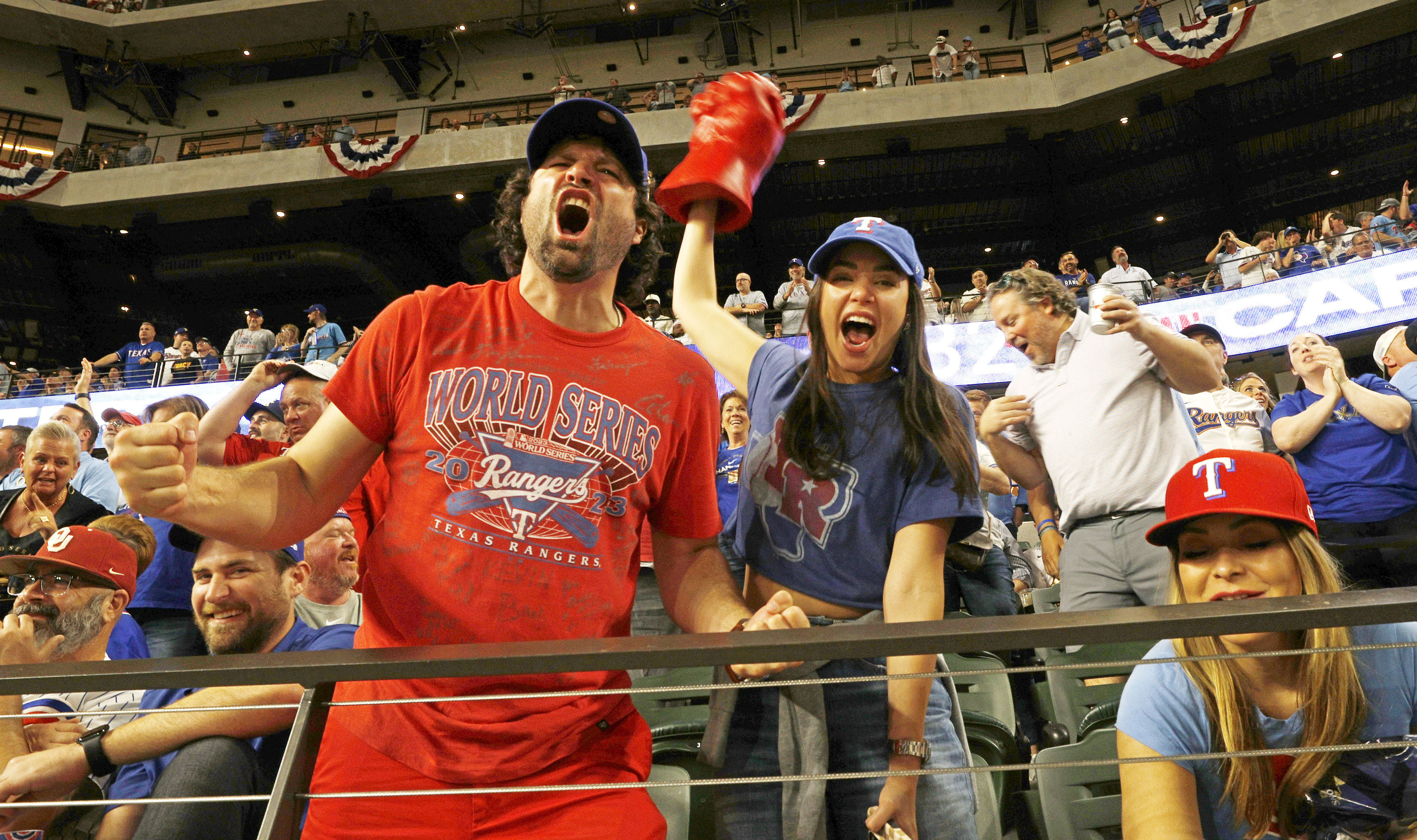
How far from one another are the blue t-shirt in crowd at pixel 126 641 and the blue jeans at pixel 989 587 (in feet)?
8.25

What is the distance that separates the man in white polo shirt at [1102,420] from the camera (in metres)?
2.47

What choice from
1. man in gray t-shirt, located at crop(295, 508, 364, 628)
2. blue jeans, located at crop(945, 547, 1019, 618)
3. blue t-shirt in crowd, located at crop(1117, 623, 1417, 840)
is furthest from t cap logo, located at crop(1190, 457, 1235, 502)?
A: man in gray t-shirt, located at crop(295, 508, 364, 628)

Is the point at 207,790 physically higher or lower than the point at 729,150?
lower

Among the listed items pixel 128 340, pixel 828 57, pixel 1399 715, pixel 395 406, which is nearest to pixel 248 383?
pixel 395 406

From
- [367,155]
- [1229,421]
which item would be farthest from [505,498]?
[367,155]

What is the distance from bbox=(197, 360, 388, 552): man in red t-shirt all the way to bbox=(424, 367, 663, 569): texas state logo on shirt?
177 millimetres

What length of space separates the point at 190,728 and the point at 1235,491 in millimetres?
1944

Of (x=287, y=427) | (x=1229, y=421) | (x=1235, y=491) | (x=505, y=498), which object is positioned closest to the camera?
(x=505, y=498)

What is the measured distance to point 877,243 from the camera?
1732 millimetres

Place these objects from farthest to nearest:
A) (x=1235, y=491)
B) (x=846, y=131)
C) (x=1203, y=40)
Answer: (x=846, y=131) < (x=1203, y=40) < (x=1235, y=491)

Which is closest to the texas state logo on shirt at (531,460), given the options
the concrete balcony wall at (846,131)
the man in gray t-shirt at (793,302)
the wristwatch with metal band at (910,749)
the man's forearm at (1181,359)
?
the wristwatch with metal band at (910,749)

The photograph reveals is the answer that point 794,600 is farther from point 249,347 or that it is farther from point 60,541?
point 249,347

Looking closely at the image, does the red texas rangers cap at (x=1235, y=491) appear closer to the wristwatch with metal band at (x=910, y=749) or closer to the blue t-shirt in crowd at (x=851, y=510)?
the blue t-shirt in crowd at (x=851, y=510)

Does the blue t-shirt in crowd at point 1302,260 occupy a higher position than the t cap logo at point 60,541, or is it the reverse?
the blue t-shirt in crowd at point 1302,260
